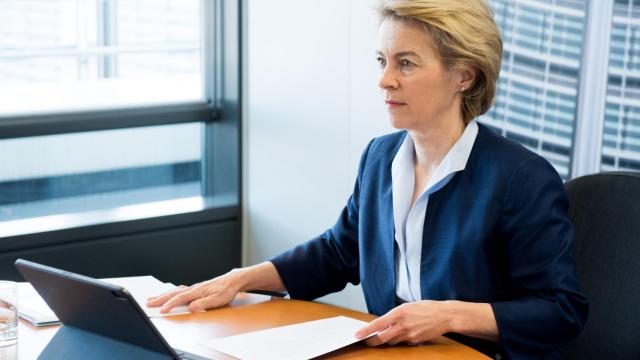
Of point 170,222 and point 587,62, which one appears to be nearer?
point 587,62

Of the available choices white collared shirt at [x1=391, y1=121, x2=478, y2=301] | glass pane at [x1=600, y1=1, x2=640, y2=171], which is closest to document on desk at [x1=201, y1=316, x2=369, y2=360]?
white collared shirt at [x1=391, y1=121, x2=478, y2=301]

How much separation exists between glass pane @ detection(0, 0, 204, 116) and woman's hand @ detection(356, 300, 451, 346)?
2.16 m

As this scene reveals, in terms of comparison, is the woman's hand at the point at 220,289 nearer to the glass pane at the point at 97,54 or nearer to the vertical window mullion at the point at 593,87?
the vertical window mullion at the point at 593,87

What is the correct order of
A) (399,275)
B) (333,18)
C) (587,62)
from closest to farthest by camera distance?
1. (399,275)
2. (587,62)
3. (333,18)

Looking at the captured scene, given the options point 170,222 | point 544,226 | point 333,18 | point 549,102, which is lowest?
point 170,222

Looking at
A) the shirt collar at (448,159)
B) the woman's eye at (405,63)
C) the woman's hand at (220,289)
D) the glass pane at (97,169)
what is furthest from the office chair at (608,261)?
the glass pane at (97,169)

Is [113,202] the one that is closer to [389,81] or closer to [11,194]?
[11,194]

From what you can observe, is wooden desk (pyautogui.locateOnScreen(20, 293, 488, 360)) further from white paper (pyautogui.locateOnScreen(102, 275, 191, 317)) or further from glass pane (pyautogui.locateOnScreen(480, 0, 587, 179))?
glass pane (pyautogui.locateOnScreen(480, 0, 587, 179))

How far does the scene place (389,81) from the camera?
2.23 metres

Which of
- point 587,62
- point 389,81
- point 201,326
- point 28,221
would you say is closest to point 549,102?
point 587,62

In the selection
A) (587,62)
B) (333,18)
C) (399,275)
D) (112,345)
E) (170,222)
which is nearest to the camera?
(112,345)

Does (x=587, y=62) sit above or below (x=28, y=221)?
above

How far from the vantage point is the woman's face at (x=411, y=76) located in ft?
7.29

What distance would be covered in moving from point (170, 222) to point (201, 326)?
187 cm
